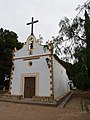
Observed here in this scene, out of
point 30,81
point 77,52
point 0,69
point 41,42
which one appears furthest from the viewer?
point 0,69

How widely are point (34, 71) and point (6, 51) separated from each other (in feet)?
31.9

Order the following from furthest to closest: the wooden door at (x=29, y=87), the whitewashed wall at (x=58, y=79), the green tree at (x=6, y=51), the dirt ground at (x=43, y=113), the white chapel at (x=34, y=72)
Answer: the green tree at (x=6, y=51), the whitewashed wall at (x=58, y=79), the wooden door at (x=29, y=87), the white chapel at (x=34, y=72), the dirt ground at (x=43, y=113)

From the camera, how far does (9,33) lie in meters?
23.3

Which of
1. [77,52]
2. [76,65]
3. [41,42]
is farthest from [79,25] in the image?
[41,42]

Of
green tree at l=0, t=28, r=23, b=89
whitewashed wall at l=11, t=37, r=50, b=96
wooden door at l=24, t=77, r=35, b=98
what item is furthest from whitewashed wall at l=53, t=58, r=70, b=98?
green tree at l=0, t=28, r=23, b=89

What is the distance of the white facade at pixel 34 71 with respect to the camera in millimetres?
12289

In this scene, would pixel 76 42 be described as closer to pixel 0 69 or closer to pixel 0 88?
pixel 0 69

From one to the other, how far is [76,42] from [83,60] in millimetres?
1373

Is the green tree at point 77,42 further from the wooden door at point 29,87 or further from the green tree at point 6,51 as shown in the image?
the green tree at point 6,51

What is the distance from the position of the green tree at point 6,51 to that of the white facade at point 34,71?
7.03 metres

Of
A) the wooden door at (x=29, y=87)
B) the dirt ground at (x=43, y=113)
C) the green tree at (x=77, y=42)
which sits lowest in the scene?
the dirt ground at (x=43, y=113)

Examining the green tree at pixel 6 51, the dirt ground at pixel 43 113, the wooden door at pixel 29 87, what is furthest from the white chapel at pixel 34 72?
the green tree at pixel 6 51

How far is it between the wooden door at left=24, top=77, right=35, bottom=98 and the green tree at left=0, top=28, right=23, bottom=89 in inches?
332

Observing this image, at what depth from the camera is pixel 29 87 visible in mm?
13250
